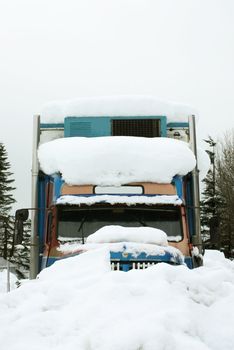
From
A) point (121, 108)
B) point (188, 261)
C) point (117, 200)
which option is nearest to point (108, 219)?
point (117, 200)

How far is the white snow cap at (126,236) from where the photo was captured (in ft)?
24.1

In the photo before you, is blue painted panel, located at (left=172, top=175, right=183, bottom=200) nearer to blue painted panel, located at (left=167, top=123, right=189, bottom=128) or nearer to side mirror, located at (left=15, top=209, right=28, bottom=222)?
blue painted panel, located at (left=167, top=123, right=189, bottom=128)

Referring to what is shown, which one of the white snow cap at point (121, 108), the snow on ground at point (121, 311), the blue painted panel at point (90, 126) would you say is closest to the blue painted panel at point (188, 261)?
the snow on ground at point (121, 311)

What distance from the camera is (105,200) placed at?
336 inches

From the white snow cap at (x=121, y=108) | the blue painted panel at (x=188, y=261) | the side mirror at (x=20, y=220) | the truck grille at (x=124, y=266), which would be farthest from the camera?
the white snow cap at (x=121, y=108)

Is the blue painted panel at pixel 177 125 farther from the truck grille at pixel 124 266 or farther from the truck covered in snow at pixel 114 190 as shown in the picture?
the truck grille at pixel 124 266

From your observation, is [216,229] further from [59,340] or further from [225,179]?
[225,179]

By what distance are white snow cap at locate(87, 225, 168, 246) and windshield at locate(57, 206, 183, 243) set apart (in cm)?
76

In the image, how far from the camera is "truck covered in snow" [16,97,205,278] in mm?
8461

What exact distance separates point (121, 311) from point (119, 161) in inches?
166

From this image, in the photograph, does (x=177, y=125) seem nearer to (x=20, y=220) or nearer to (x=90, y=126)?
(x=90, y=126)

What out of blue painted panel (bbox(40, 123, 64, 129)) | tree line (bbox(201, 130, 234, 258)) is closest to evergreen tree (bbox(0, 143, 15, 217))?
tree line (bbox(201, 130, 234, 258))

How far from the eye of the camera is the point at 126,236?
290 inches

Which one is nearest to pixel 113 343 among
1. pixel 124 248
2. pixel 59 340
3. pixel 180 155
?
pixel 59 340
